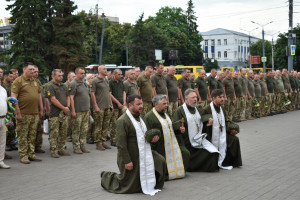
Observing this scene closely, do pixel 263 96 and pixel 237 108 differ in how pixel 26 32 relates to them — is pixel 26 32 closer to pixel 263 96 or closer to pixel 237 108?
pixel 263 96

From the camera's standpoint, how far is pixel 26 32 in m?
36.9

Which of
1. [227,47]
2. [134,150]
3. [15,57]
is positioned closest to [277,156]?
[134,150]

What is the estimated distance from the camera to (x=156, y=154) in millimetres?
6578

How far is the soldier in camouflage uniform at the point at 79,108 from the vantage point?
983 cm

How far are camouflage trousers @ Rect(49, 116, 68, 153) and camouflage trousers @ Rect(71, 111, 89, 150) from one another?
33 centimetres

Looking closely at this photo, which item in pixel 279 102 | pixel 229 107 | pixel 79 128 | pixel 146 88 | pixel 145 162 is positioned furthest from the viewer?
pixel 279 102

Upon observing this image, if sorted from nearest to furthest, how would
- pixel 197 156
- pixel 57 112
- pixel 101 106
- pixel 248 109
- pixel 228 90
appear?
pixel 197 156 < pixel 57 112 < pixel 101 106 < pixel 228 90 < pixel 248 109

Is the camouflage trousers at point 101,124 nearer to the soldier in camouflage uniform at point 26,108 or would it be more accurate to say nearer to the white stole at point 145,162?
the soldier in camouflage uniform at point 26,108

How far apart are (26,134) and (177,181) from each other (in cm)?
359

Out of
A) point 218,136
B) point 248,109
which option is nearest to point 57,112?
point 218,136

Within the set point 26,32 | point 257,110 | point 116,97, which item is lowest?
point 257,110

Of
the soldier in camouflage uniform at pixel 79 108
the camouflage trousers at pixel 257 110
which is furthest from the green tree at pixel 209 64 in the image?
the soldier in camouflage uniform at pixel 79 108

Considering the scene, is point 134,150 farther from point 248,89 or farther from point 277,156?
point 248,89

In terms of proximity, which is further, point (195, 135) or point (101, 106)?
point (101, 106)
